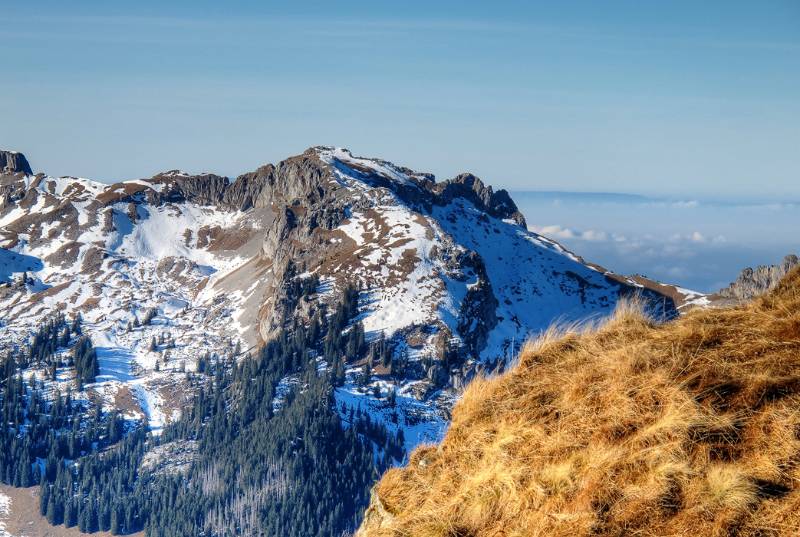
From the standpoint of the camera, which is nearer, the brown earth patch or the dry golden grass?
the dry golden grass

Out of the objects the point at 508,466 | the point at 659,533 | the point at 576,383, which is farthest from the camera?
the point at 576,383

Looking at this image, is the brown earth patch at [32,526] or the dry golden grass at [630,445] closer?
the dry golden grass at [630,445]

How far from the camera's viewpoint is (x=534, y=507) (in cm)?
1498

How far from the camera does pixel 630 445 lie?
15.2 meters

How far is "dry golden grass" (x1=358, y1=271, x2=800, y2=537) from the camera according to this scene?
13.9m

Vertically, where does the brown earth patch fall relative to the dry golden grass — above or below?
below

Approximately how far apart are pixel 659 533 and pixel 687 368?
4.28m

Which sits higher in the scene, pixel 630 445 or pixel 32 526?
pixel 630 445

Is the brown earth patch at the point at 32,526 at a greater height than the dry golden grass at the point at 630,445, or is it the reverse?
the dry golden grass at the point at 630,445

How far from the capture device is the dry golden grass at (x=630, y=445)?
1391 centimetres

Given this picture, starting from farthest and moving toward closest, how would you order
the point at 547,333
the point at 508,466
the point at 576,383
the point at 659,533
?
the point at 547,333, the point at 576,383, the point at 508,466, the point at 659,533

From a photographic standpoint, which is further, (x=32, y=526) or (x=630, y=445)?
(x=32, y=526)

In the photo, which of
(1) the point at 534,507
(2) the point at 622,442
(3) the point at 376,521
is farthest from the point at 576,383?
(3) the point at 376,521

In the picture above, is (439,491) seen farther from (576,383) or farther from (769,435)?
(769,435)
